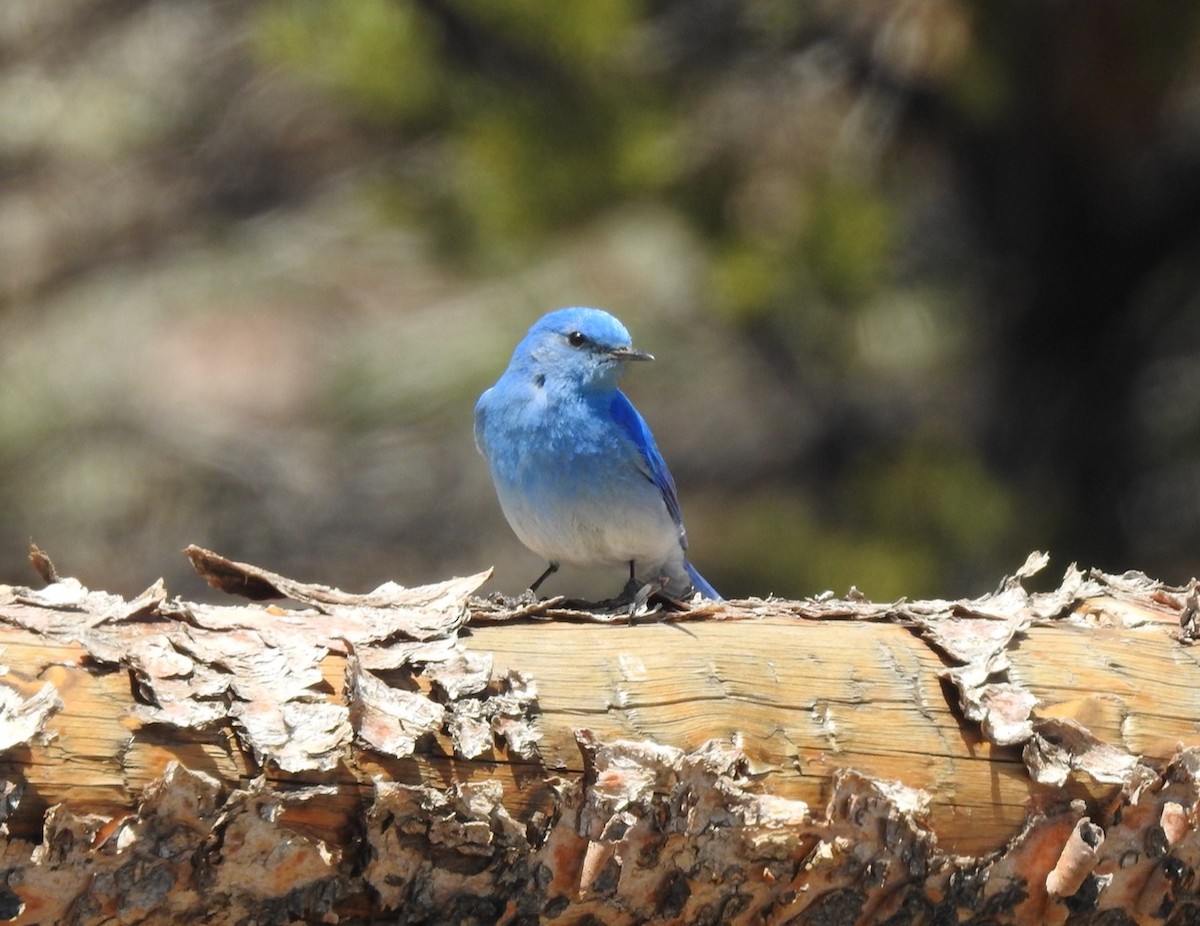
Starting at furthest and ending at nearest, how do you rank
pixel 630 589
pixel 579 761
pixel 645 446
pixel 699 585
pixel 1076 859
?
pixel 699 585
pixel 645 446
pixel 630 589
pixel 1076 859
pixel 579 761

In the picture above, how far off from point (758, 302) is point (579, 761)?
9.81 ft

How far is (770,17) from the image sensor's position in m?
5.58

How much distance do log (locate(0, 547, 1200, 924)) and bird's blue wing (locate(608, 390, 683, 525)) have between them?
3.05 ft

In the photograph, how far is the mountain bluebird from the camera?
3625mm

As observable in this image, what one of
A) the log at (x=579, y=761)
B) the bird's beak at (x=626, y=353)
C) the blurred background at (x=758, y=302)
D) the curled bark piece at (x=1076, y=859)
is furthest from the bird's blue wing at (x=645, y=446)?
the curled bark piece at (x=1076, y=859)

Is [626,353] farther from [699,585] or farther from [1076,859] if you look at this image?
[1076,859]

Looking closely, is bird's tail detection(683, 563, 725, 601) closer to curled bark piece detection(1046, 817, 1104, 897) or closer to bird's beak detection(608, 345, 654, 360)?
bird's beak detection(608, 345, 654, 360)

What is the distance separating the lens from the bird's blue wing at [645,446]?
378cm

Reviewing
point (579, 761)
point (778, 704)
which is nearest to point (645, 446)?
point (778, 704)

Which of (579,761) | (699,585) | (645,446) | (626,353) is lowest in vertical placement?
(699,585)

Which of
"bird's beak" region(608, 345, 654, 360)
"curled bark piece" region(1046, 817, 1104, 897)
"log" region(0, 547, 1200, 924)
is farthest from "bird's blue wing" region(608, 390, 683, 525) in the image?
"curled bark piece" region(1046, 817, 1104, 897)

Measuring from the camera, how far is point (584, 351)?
3.86m

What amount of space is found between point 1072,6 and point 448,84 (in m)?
2.01

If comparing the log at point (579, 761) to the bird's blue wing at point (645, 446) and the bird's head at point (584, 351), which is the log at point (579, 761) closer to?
the bird's blue wing at point (645, 446)
